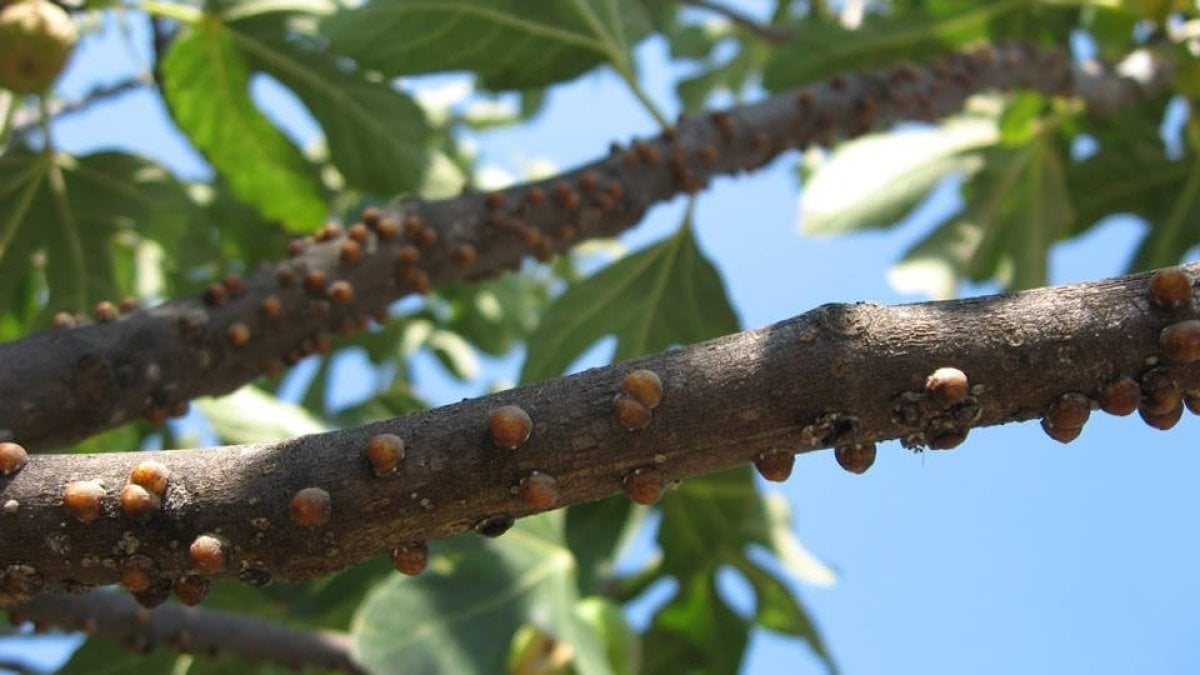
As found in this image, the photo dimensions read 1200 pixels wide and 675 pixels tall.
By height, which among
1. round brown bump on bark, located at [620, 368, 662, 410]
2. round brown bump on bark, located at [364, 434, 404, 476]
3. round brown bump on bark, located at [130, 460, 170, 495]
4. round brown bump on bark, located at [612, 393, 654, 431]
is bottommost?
round brown bump on bark, located at [130, 460, 170, 495]

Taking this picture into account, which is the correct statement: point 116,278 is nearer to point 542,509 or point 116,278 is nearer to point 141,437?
point 141,437

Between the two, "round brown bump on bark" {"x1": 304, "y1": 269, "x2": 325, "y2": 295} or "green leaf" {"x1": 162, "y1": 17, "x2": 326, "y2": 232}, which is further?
"green leaf" {"x1": 162, "y1": 17, "x2": 326, "y2": 232}

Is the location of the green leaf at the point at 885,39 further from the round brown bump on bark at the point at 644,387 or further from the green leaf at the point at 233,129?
the round brown bump on bark at the point at 644,387

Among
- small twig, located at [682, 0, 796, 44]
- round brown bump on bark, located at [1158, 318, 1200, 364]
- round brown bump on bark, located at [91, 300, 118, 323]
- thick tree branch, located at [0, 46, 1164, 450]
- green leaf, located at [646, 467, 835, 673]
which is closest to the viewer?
round brown bump on bark, located at [1158, 318, 1200, 364]

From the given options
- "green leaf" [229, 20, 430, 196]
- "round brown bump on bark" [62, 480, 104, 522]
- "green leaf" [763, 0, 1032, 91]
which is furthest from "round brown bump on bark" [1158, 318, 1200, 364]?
"green leaf" [763, 0, 1032, 91]

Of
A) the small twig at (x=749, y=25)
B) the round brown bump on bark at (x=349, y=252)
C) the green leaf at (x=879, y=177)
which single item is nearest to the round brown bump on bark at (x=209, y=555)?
the round brown bump on bark at (x=349, y=252)

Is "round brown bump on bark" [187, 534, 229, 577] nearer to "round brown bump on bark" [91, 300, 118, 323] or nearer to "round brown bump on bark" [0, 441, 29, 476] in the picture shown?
"round brown bump on bark" [0, 441, 29, 476]

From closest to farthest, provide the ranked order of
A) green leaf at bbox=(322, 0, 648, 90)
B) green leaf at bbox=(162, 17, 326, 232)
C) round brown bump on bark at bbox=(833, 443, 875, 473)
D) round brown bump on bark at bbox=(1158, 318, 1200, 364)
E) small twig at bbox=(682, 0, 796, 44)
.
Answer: round brown bump on bark at bbox=(1158, 318, 1200, 364) → round brown bump on bark at bbox=(833, 443, 875, 473) → green leaf at bbox=(322, 0, 648, 90) → green leaf at bbox=(162, 17, 326, 232) → small twig at bbox=(682, 0, 796, 44)
